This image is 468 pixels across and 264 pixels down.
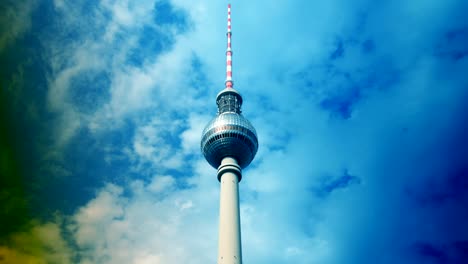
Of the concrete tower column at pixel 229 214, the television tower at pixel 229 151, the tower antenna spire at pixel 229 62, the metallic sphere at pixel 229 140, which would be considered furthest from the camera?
the tower antenna spire at pixel 229 62

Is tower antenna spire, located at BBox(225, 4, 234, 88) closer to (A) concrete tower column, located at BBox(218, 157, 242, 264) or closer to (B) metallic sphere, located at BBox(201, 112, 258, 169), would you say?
(B) metallic sphere, located at BBox(201, 112, 258, 169)

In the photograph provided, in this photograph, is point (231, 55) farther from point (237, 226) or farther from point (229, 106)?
point (237, 226)

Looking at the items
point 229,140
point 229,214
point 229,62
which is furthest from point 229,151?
point 229,62

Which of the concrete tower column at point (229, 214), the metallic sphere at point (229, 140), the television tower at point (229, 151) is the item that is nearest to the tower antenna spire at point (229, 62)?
the television tower at point (229, 151)

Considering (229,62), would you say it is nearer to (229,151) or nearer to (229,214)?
(229,151)

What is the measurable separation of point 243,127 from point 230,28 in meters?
36.2

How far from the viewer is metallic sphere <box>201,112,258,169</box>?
87750 mm

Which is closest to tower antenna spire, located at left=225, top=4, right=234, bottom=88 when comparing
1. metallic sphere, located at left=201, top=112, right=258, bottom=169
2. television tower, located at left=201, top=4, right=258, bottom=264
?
television tower, located at left=201, top=4, right=258, bottom=264

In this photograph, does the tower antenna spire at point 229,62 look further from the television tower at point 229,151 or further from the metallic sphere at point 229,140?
the metallic sphere at point 229,140

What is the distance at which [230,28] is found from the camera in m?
113

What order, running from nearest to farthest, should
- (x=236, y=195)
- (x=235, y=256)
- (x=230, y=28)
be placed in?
1. (x=235, y=256)
2. (x=236, y=195)
3. (x=230, y=28)

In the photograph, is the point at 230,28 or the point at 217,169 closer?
the point at 217,169

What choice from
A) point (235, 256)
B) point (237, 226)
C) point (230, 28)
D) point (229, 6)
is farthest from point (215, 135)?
point (229, 6)

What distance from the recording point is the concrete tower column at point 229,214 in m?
72.8
